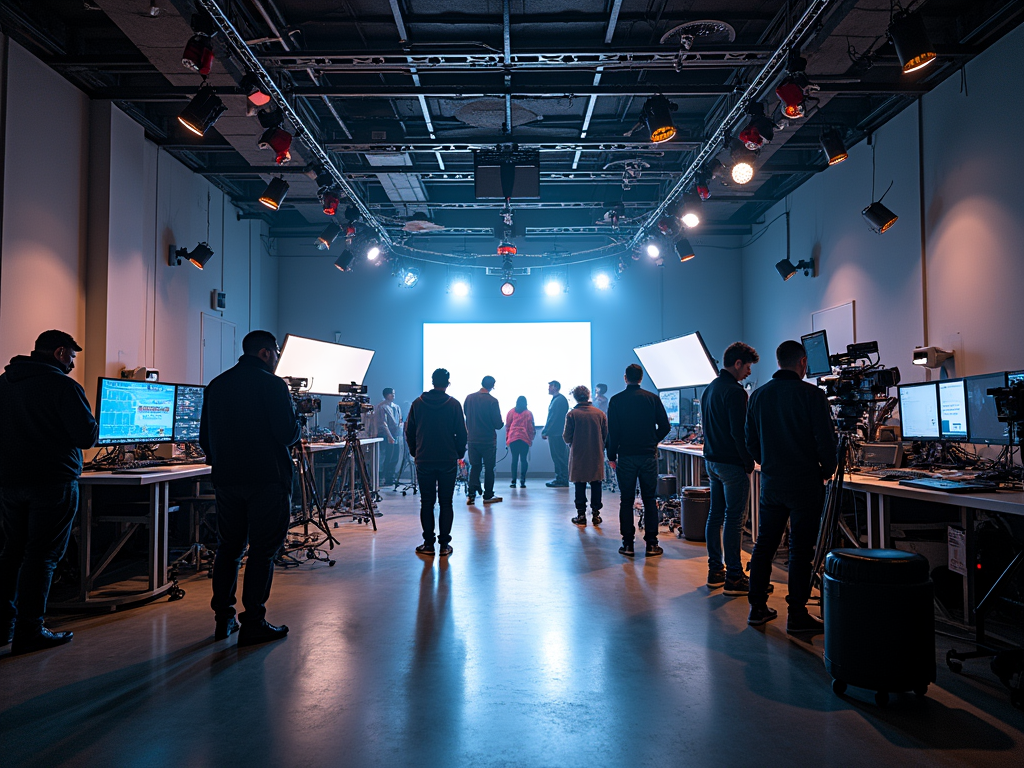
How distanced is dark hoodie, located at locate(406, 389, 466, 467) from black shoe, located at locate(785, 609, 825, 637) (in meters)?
2.96

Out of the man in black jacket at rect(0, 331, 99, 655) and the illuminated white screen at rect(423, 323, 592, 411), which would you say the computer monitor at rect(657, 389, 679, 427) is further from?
the man in black jacket at rect(0, 331, 99, 655)

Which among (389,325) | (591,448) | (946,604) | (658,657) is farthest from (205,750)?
(389,325)

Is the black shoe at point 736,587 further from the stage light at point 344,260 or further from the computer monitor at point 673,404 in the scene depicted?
the stage light at point 344,260

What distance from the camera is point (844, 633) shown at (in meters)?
2.73

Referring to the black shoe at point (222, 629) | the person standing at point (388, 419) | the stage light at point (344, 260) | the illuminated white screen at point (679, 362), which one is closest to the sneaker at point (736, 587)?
the black shoe at point (222, 629)

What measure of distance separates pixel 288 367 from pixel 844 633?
23.5 ft

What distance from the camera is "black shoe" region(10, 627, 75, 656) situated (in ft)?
10.9

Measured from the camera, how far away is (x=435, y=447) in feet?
18.3

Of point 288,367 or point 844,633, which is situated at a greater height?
point 288,367

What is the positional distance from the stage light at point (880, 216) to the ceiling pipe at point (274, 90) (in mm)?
5731

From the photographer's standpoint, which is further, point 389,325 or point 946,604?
point 389,325

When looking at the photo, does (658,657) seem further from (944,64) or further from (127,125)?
(127,125)

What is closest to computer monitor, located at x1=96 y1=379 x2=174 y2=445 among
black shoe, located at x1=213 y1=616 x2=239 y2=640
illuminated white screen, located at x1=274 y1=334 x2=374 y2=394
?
black shoe, located at x1=213 y1=616 x2=239 y2=640

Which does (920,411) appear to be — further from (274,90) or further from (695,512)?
(274,90)
